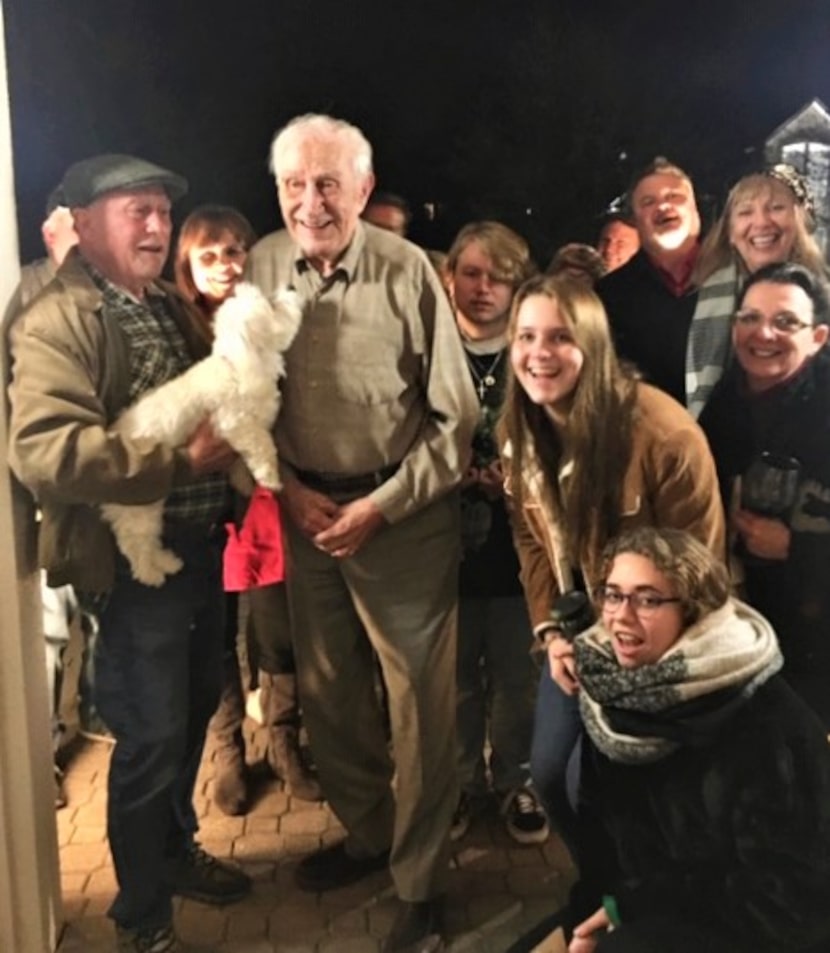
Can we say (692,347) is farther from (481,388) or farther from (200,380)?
(200,380)

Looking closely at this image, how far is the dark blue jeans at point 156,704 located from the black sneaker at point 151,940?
0.04 feet

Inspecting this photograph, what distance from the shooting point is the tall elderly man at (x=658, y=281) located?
5.14 feet

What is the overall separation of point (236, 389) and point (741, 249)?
2.46 feet

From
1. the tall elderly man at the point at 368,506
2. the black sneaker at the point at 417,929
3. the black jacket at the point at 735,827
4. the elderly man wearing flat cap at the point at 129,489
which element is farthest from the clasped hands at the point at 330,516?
the black sneaker at the point at 417,929

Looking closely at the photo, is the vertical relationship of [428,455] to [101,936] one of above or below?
above

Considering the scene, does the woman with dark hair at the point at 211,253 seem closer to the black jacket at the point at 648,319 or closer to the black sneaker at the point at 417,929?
the black jacket at the point at 648,319

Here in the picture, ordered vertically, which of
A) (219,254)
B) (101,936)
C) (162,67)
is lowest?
(101,936)

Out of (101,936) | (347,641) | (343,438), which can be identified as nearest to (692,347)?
(343,438)

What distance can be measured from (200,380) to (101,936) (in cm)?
90

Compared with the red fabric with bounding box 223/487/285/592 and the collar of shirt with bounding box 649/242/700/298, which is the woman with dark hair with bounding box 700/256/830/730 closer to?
the collar of shirt with bounding box 649/242/700/298

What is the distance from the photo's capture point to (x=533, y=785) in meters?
1.72

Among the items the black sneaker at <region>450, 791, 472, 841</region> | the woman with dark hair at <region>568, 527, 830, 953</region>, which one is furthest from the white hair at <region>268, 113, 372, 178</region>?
the black sneaker at <region>450, 791, 472, 841</region>

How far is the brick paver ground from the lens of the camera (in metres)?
1.72

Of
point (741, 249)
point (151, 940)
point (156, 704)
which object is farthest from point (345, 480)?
point (151, 940)
